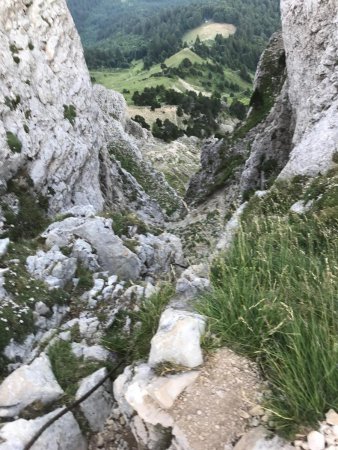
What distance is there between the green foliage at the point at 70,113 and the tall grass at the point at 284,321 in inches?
966

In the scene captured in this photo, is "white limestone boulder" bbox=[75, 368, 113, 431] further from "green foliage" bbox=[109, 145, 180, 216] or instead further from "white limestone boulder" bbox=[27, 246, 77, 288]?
"green foliage" bbox=[109, 145, 180, 216]

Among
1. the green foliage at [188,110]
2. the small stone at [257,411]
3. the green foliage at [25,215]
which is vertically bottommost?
the small stone at [257,411]

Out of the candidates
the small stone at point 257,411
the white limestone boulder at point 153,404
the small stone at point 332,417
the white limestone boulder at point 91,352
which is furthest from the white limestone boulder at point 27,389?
the small stone at point 332,417

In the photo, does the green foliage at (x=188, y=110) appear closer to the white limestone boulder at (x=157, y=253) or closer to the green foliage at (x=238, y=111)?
the green foliage at (x=238, y=111)

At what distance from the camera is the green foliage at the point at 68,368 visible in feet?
28.8

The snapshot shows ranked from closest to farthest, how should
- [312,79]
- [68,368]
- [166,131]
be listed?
[68,368]
[312,79]
[166,131]

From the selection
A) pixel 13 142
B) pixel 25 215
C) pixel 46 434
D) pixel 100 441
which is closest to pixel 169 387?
pixel 100 441

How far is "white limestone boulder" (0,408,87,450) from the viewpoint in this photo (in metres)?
7.38

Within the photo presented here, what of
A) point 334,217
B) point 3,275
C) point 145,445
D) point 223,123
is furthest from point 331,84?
point 223,123

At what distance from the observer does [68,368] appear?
30.3 feet

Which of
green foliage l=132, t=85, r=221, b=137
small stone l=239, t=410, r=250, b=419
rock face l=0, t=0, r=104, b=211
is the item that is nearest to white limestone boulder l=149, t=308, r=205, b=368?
small stone l=239, t=410, r=250, b=419

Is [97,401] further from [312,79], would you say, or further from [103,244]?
[312,79]

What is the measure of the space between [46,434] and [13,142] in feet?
67.6

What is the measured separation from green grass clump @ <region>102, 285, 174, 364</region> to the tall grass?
1.14 m
